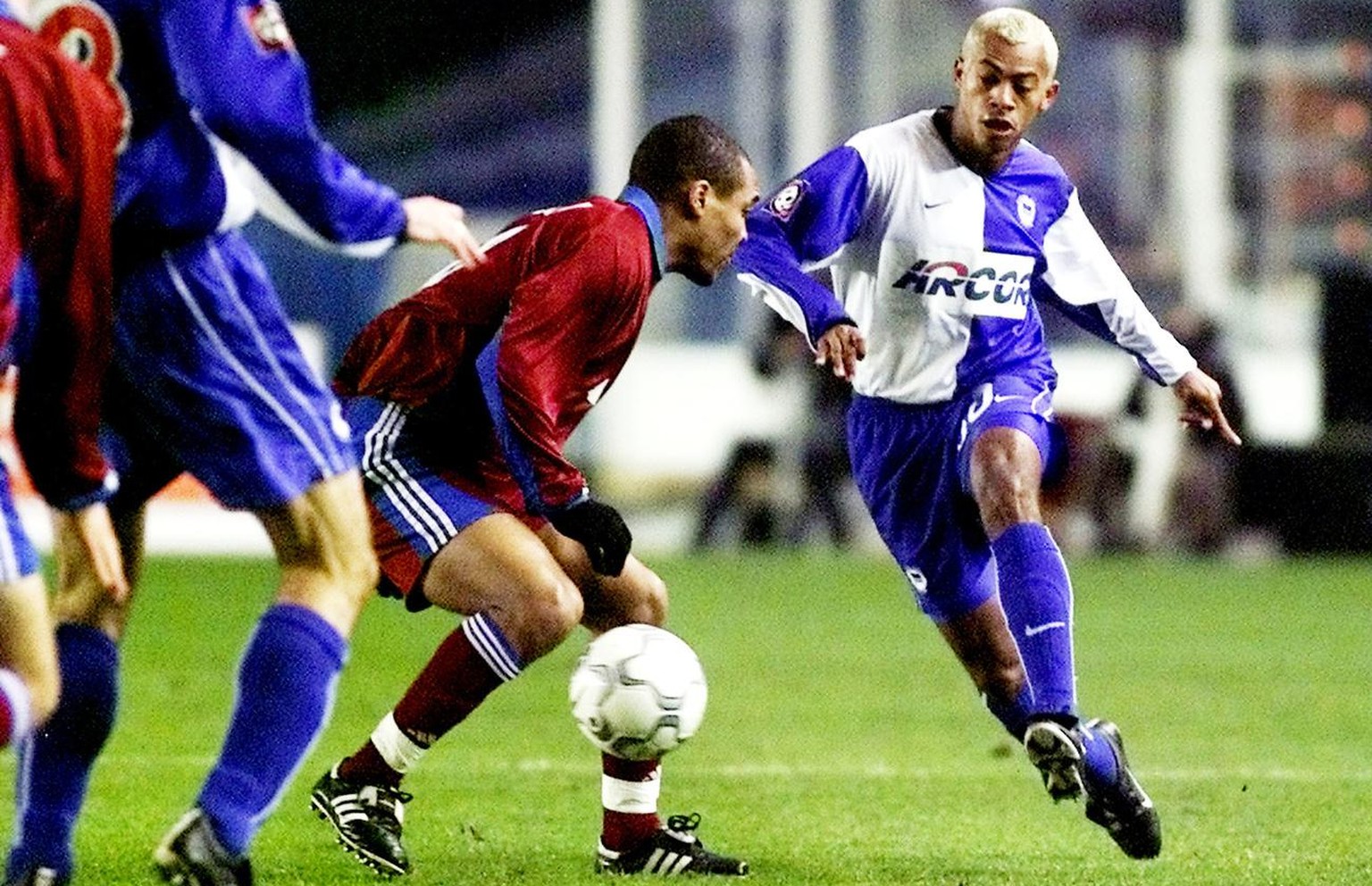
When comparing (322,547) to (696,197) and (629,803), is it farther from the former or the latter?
(696,197)

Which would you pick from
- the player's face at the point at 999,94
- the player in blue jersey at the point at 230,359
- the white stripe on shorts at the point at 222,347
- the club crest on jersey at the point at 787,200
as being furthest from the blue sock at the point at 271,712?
the player's face at the point at 999,94

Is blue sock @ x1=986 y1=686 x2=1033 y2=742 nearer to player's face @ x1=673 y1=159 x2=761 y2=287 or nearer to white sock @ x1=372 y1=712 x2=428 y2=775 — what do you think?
player's face @ x1=673 y1=159 x2=761 y2=287

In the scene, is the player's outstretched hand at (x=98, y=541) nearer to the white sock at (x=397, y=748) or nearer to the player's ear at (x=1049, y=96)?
the white sock at (x=397, y=748)

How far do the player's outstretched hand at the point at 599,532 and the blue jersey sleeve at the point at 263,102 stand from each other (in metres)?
1.15

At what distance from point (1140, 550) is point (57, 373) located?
44.5ft

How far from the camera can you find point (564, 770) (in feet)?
25.0

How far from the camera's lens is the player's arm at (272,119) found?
4.38 m

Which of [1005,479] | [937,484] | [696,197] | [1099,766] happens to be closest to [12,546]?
[696,197]

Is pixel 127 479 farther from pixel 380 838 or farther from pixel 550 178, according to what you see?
pixel 550 178

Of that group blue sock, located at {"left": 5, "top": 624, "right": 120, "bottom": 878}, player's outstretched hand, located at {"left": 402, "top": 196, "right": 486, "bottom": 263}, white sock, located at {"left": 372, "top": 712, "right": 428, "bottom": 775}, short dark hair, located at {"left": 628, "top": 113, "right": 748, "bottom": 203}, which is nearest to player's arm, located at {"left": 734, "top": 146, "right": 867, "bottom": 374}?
short dark hair, located at {"left": 628, "top": 113, "right": 748, "bottom": 203}

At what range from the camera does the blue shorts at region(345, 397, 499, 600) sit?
5844 millimetres

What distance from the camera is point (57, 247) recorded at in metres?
4.24

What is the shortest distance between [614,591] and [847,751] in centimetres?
232

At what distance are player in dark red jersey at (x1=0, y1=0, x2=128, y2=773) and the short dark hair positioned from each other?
5.42 ft
